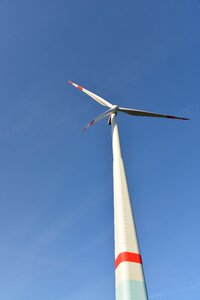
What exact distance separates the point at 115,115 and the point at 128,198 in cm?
1895

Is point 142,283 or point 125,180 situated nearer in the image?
point 142,283

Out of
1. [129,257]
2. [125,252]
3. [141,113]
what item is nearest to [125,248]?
[125,252]

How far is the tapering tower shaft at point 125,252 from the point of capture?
19.1 m

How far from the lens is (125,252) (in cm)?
2094

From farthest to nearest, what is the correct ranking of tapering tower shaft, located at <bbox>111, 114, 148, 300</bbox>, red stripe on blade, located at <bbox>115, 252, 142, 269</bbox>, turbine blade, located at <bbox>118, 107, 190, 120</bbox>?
turbine blade, located at <bbox>118, 107, 190, 120</bbox>
red stripe on blade, located at <bbox>115, 252, 142, 269</bbox>
tapering tower shaft, located at <bbox>111, 114, 148, 300</bbox>

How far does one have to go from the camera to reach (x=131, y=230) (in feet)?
73.8

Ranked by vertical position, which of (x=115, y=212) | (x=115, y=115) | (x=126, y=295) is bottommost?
(x=126, y=295)

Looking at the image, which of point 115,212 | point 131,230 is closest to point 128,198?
point 115,212

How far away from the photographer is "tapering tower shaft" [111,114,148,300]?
19.1 m

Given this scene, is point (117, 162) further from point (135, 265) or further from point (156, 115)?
point (156, 115)

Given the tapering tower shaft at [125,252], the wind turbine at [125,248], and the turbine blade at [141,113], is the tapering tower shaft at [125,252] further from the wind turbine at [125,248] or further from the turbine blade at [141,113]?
the turbine blade at [141,113]

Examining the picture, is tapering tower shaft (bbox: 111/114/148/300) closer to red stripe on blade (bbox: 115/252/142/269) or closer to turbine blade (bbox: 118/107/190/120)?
red stripe on blade (bbox: 115/252/142/269)

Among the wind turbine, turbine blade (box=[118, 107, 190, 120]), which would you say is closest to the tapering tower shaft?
the wind turbine

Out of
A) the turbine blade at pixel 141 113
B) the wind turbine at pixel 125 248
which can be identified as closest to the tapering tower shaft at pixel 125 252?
the wind turbine at pixel 125 248
